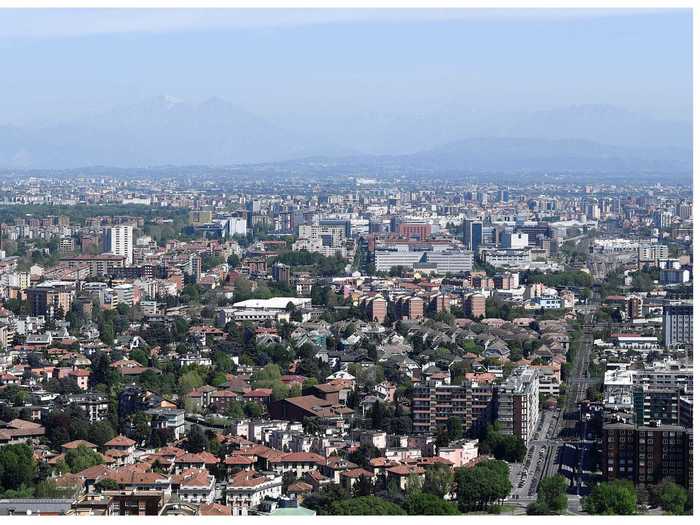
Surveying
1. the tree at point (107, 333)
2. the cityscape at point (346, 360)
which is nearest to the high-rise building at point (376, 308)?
the cityscape at point (346, 360)

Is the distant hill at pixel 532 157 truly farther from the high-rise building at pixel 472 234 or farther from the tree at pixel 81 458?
the tree at pixel 81 458

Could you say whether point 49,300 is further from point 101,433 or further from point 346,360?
point 101,433

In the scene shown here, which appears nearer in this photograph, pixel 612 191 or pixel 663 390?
pixel 663 390

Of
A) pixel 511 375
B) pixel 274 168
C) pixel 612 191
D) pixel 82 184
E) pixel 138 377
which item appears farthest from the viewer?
pixel 274 168

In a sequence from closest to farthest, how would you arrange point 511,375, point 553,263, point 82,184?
point 511,375 → point 553,263 → point 82,184

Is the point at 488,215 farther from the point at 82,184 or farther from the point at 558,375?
the point at 558,375

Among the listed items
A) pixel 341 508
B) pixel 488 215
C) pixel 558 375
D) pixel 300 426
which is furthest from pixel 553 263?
pixel 341 508
